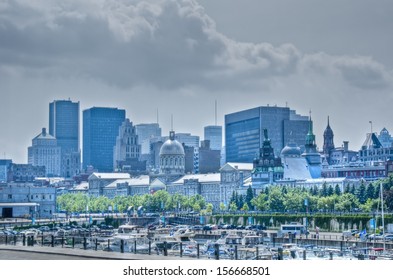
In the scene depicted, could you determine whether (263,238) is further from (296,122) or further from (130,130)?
(130,130)

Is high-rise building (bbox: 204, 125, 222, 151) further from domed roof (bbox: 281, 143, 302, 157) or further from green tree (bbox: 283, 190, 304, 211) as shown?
green tree (bbox: 283, 190, 304, 211)

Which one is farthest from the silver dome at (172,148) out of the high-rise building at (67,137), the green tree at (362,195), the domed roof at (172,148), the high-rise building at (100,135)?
the green tree at (362,195)

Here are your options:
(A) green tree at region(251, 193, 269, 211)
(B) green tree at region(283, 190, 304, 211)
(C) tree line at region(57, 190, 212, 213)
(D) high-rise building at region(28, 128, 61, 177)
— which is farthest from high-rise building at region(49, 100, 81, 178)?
(B) green tree at region(283, 190, 304, 211)

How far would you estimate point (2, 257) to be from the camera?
15.7 metres

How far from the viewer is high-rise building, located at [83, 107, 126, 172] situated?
81312 mm

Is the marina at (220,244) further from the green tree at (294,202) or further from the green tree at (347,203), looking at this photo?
the green tree at (294,202)

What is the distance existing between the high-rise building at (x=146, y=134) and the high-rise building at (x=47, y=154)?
31.5 feet

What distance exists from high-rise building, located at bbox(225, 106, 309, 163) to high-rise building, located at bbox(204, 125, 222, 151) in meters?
1.06

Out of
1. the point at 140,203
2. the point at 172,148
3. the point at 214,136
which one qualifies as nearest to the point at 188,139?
the point at 172,148

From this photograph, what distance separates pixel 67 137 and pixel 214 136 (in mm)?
16705

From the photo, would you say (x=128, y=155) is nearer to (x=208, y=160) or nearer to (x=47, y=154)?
(x=47, y=154)

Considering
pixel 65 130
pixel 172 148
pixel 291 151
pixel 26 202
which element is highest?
pixel 65 130

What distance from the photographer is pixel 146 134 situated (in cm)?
10619
